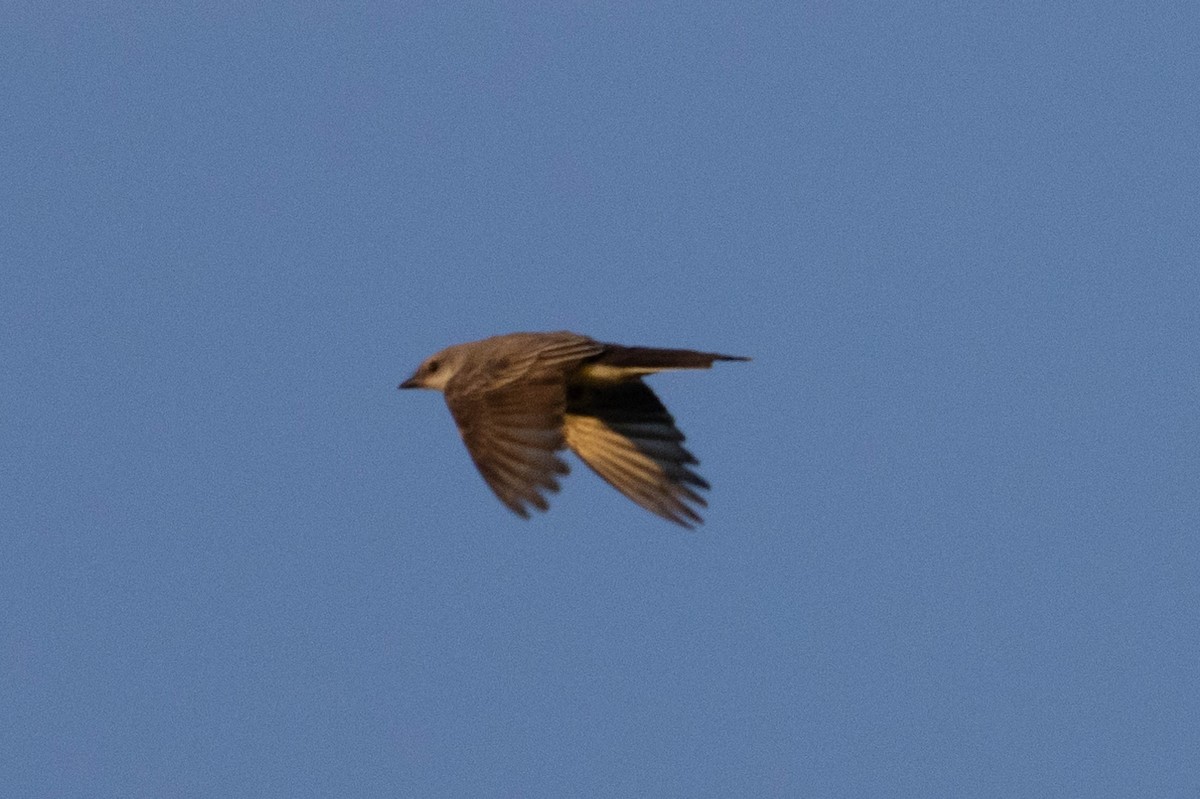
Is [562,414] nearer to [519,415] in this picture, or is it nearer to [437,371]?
[519,415]

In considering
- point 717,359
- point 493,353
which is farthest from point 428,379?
point 717,359

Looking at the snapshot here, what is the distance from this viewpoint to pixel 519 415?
16250mm

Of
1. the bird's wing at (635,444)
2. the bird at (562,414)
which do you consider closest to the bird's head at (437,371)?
the bird at (562,414)

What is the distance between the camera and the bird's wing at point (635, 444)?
1823cm

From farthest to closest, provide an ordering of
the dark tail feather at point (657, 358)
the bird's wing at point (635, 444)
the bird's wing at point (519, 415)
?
the bird's wing at point (635, 444), the dark tail feather at point (657, 358), the bird's wing at point (519, 415)

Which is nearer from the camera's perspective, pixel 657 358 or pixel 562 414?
pixel 562 414

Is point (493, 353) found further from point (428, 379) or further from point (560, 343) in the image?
point (428, 379)

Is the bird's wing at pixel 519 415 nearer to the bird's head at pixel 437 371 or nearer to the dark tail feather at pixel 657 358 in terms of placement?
the dark tail feather at pixel 657 358

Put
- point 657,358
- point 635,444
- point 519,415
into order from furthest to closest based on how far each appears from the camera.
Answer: point 635,444, point 657,358, point 519,415

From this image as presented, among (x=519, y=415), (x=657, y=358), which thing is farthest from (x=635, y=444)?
(x=519, y=415)

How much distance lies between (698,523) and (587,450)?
107cm

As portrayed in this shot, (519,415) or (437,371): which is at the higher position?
(437,371)

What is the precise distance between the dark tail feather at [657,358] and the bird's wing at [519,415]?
0.15 metres

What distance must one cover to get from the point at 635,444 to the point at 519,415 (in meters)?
2.30
